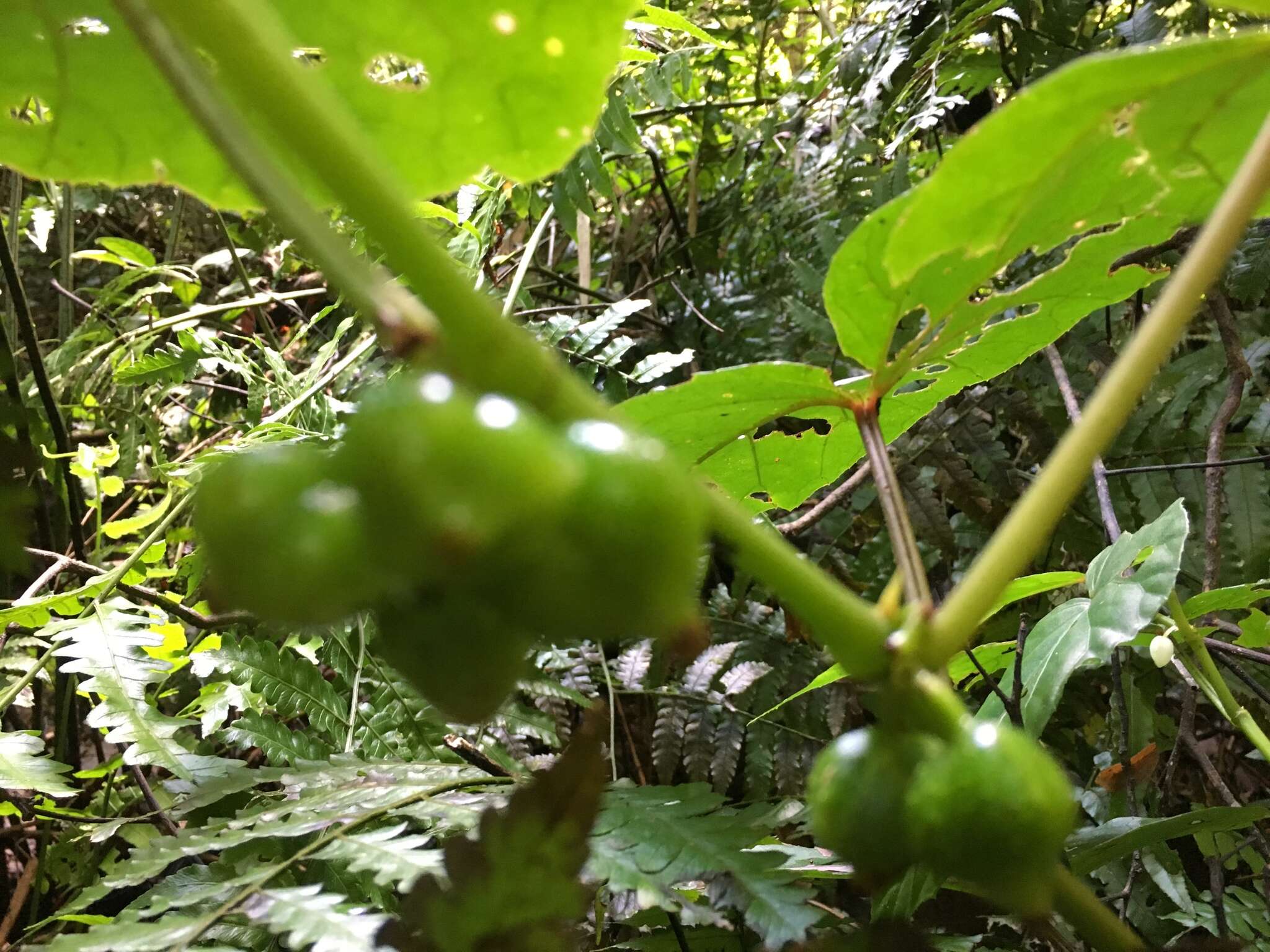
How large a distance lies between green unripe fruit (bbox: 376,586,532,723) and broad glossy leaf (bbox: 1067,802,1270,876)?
671mm

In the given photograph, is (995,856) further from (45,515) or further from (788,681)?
(45,515)

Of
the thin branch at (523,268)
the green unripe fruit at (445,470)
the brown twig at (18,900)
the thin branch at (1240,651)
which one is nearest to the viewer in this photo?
the green unripe fruit at (445,470)

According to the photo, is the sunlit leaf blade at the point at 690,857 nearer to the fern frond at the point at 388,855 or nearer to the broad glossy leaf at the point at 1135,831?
the fern frond at the point at 388,855

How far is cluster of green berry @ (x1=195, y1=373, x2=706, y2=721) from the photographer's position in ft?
1.01

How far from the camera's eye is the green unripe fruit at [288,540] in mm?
319

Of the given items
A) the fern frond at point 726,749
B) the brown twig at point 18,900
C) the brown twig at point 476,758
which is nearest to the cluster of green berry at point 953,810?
the brown twig at point 476,758

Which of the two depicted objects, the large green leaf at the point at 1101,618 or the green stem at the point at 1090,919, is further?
the large green leaf at the point at 1101,618

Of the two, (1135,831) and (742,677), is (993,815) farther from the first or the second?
(742,677)

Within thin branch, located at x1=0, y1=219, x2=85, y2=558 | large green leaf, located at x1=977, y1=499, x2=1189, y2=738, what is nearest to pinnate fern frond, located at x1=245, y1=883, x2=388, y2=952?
large green leaf, located at x1=977, y1=499, x2=1189, y2=738

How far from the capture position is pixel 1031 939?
0.89 metres

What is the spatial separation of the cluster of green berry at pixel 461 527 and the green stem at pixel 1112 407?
0.17 meters

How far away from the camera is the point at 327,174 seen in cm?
36

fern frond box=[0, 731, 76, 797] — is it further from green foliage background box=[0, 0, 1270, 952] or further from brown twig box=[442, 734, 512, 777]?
brown twig box=[442, 734, 512, 777]

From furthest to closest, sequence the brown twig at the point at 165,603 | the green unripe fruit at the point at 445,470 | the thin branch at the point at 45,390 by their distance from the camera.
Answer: the thin branch at the point at 45,390 < the brown twig at the point at 165,603 < the green unripe fruit at the point at 445,470
